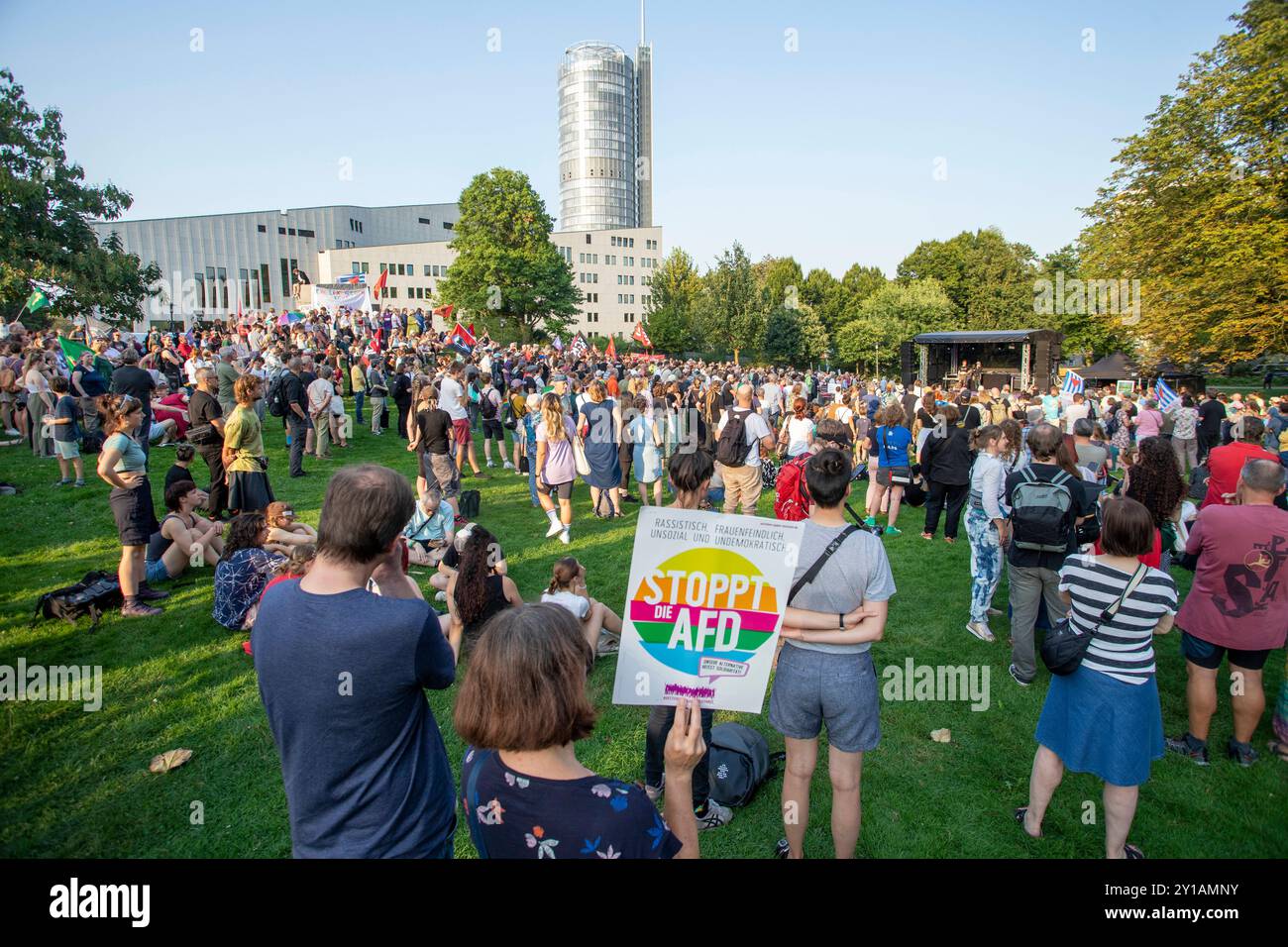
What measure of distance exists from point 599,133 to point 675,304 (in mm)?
103798

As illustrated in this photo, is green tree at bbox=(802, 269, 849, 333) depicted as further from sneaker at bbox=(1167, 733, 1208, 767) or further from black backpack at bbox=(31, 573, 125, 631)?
black backpack at bbox=(31, 573, 125, 631)

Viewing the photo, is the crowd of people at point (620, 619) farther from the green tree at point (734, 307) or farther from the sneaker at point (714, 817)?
the green tree at point (734, 307)

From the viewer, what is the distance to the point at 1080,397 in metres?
14.1

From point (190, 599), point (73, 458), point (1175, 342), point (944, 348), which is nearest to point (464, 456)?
point (73, 458)

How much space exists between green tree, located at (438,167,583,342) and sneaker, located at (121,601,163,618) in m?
43.5

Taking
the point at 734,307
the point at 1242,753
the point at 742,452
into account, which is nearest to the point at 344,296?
the point at 742,452

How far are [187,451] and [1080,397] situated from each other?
16095mm

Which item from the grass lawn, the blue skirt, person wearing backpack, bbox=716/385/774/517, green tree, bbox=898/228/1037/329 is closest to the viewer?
the blue skirt

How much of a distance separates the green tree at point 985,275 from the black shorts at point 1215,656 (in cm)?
5887

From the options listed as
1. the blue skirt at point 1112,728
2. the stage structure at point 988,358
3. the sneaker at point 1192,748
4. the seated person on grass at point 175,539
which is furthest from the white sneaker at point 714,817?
the stage structure at point 988,358

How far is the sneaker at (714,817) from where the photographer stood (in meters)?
3.89

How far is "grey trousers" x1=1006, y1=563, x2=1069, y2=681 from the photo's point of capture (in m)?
5.45

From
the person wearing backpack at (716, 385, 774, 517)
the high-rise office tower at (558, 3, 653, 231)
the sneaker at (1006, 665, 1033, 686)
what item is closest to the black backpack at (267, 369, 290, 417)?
the person wearing backpack at (716, 385, 774, 517)

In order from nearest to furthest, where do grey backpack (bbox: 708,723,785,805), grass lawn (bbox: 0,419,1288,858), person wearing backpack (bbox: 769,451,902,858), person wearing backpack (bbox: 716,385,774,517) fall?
person wearing backpack (bbox: 769,451,902,858) → grass lawn (bbox: 0,419,1288,858) → grey backpack (bbox: 708,723,785,805) → person wearing backpack (bbox: 716,385,774,517)
